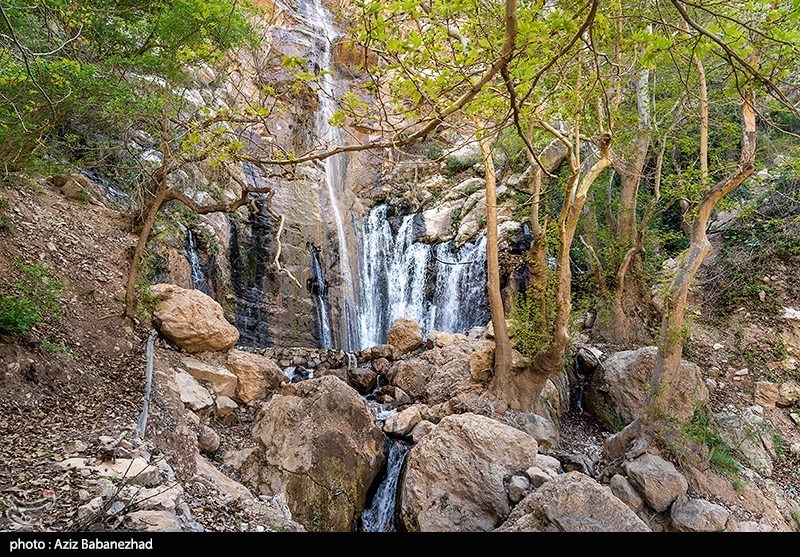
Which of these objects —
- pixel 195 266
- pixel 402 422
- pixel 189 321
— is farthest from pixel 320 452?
pixel 195 266

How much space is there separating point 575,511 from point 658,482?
2113 millimetres

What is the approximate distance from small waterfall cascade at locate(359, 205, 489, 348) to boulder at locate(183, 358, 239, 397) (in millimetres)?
6373

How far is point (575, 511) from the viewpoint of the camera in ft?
13.0

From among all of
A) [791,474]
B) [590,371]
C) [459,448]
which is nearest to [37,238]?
[459,448]

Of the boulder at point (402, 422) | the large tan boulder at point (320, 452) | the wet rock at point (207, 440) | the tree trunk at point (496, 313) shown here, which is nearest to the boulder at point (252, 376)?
the large tan boulder at point (320, 452)

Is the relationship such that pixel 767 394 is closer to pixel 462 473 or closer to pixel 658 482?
pixel 658 482

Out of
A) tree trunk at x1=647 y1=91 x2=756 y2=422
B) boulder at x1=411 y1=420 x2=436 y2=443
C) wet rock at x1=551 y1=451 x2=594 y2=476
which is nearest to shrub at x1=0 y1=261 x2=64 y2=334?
boulder at x1=411 y1=420 x2=436 y2=443

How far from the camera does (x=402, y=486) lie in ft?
18.0

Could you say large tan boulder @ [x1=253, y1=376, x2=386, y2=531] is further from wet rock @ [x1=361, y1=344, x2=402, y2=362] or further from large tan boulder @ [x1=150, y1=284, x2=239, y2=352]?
wet rock @ [x1=361, y1=344, x2=402, y2=362]

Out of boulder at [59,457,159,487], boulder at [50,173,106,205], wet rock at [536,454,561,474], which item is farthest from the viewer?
boulder at [50,173,106,205]

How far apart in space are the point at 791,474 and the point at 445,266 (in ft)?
28.6

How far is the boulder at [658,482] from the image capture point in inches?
205

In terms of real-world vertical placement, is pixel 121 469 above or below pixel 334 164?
below

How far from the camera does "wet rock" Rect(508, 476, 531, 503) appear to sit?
4910 mm
